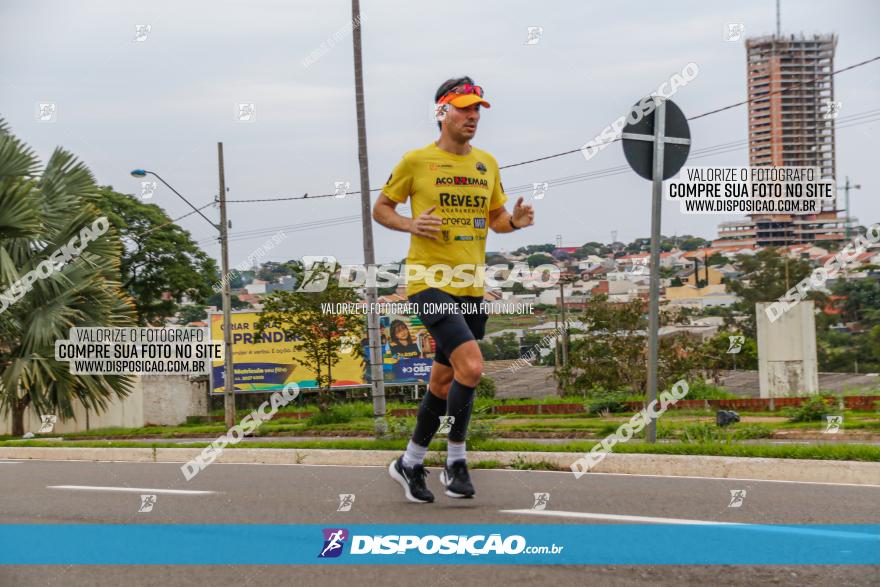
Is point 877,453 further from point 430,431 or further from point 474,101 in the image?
point 474,101

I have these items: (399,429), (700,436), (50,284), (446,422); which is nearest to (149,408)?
(50,284)

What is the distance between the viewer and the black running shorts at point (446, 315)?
5.78m

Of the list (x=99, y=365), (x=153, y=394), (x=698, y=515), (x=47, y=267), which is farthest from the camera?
(x=153, y=394)

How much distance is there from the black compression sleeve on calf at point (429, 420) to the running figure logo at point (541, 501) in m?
0.73

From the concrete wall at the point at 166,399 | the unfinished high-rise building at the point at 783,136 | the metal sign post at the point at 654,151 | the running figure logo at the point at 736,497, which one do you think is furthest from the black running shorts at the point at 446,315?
the unfinished high-rise building at the point at 783,136

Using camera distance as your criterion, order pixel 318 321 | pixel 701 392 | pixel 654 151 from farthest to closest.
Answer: pixel 318 321 → pixel 701 392 → pixel 654 151

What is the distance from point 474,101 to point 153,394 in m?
40.7

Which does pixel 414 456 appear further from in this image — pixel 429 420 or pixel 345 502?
pixel 345 502

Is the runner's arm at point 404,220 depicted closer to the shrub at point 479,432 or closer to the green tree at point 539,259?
the shrub at point 479,432

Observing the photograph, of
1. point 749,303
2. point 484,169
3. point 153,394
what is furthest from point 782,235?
point 484,169

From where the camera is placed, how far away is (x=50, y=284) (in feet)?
54.8

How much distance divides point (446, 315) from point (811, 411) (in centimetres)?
1556

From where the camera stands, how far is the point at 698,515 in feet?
16.3

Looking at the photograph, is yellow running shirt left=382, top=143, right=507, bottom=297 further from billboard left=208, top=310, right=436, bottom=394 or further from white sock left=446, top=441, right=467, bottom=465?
billboard left=208, top=310, right=436, bottom=394
